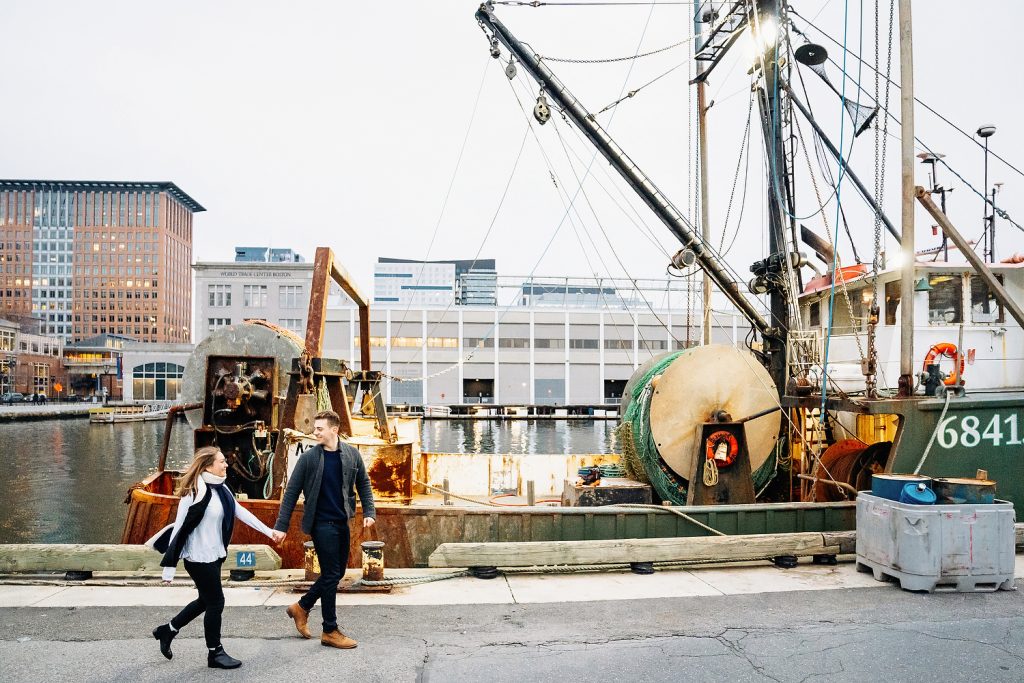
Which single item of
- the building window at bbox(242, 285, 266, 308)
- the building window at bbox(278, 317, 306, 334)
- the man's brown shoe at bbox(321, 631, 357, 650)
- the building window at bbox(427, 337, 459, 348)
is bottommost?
the man's brown shoe at bbox(321, 631, 357, 650)

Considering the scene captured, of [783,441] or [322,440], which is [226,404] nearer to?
[322,440]

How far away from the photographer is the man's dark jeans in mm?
5504

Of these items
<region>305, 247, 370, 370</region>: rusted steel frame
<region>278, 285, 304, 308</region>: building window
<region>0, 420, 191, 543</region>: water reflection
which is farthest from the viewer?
<region>278, 285, 304, 308</region>: building window

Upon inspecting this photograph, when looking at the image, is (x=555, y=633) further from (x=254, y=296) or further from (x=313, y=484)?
(x=254, y=296)

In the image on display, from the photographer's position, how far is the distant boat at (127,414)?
215 ft

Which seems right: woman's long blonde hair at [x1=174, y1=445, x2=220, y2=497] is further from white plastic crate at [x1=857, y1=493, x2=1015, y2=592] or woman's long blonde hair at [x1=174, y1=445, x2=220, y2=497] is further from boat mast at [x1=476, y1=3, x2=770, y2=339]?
boat mast at [x1=476, y1=3, x2=770, y2=339]

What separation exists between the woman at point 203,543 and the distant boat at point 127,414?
70.6m

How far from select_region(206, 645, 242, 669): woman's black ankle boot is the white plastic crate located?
22.2ft

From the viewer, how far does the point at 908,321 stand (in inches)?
366

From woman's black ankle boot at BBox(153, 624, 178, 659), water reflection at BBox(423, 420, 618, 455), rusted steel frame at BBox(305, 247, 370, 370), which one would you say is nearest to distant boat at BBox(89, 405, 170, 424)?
water reflection at BBox(423, 420, 618, 455)

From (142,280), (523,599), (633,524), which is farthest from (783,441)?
(142,280)

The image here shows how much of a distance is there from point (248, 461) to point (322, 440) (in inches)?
305

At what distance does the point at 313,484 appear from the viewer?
220 inches

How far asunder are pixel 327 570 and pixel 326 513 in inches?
18.2
